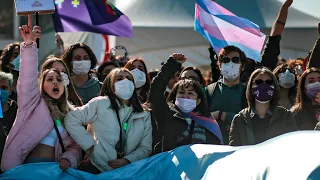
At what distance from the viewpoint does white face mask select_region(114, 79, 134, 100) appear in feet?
21.3

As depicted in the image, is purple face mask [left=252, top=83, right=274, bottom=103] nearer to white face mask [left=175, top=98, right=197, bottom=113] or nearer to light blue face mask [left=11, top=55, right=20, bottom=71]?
white face mask [left=175, top=98, right=197, bottom=113]

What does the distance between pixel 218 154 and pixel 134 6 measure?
8.42 metres

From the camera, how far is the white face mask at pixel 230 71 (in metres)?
7.51

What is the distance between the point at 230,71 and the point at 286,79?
30.3 inches

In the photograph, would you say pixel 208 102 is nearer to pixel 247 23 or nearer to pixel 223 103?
pixel 223 103

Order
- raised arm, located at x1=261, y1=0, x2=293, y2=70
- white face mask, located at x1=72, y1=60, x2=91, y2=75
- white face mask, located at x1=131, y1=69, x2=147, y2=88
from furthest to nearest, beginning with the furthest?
1. raised arm, located at x1=261, y1=0, x2=293, y2=70
2. white face mask, located at x1=131, y1=69, x2=147, y2=88
3. white face mask, located at x1=72, y1=60, x2=91, y2=75

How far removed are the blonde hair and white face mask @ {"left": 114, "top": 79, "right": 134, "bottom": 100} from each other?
38cm

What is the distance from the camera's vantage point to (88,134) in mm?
6262

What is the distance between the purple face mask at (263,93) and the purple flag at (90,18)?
9.54ft

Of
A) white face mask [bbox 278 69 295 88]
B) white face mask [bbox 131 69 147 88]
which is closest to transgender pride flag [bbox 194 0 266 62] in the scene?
white face mask [bbox 278 69 295 88]

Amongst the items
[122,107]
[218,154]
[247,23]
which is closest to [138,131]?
[122,107]

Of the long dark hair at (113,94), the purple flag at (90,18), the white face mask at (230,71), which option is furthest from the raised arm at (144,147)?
the purple flag at (90,18)

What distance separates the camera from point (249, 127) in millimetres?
6605

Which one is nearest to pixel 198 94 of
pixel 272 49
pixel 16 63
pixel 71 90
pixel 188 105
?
pixel 188 105
